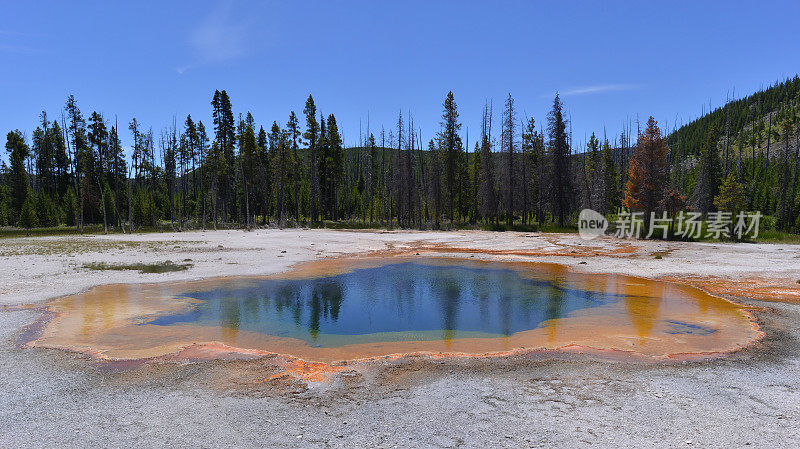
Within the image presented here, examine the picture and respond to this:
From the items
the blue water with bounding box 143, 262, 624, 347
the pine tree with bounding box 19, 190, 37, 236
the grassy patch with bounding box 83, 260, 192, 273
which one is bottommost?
the blue water with bounding box 143, 262, 624, 347

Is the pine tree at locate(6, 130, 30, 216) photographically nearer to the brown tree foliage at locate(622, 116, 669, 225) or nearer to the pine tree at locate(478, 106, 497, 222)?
the pine tree at locate(478, 106, 497, 222)

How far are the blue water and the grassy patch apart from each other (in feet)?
17.1

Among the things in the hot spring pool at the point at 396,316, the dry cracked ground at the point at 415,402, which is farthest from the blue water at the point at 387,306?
the dry cracked ground at the point at 415,402

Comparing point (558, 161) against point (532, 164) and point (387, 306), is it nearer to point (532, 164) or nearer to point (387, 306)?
point (532, 164)

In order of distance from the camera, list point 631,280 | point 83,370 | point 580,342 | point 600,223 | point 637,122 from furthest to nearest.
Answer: point 637,122, point 600,223, point 631,280, point 580,342, point 83,370

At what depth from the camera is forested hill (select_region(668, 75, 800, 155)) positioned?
112m

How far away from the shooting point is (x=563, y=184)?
4881cm

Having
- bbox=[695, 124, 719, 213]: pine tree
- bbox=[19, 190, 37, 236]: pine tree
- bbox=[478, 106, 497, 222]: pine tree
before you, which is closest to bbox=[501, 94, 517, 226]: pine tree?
bbox=[478, 106, 497, 222]: pine tree

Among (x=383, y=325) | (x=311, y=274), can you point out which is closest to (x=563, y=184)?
(x=311, y=274)

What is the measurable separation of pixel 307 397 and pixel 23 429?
3485mm

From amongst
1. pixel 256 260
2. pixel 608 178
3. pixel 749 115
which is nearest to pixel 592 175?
pixel 608 178

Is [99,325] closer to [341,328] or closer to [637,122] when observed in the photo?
[341,328]

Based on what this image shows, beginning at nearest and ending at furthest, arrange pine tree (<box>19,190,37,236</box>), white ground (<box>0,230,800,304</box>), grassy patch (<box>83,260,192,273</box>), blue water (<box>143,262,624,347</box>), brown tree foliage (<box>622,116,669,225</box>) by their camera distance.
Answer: blue water (<box>143,262,624,347</box>), white ground (<box>0,230,800,304</box>), grassy patch (<box>83,260,192,273</box>), brown tree foliage (<box>622,116,669,225</box>), pine tree (<box>19,190,37,236</box>)

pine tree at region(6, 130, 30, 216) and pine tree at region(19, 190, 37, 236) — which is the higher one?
pine tree at region(6, 130, 30, 216)
